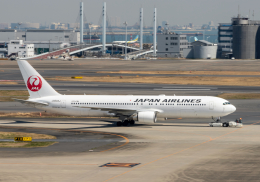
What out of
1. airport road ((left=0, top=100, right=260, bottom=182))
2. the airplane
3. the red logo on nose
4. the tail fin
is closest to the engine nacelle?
the airplane

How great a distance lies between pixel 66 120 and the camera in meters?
60.5

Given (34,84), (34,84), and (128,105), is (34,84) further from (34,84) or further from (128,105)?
(128,105)

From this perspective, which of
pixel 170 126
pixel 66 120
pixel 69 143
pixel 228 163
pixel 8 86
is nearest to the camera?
pixel 228 163

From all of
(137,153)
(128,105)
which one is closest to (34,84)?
(128,105)

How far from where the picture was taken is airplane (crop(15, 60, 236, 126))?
54.5 metres

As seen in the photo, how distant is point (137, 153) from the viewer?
38.9 meters

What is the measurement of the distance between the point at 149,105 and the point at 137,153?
56.0 ft

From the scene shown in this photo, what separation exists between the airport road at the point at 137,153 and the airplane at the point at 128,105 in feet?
5.81

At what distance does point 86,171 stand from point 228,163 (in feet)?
42.1

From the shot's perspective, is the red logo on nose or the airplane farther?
the red logo on nose

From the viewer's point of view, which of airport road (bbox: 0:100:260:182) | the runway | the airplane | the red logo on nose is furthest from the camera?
the red logo on nose

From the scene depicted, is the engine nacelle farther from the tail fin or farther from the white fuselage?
the tail fin

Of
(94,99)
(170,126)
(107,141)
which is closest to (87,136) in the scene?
(107,141)

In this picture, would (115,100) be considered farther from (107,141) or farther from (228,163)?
(228,163)
